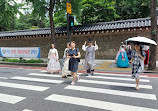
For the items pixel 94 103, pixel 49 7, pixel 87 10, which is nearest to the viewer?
pixel 94 103

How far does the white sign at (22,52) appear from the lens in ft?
36.6

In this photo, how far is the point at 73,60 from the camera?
17.2 feet

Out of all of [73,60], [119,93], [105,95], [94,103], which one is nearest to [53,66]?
[73,60]

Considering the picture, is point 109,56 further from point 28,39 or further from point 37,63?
point 28,39

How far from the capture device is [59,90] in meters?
4.51

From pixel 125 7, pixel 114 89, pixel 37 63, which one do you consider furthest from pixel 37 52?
pixel 125 7

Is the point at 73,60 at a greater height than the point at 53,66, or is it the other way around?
the point at 73,60

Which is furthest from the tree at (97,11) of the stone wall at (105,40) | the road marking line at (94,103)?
the road marking line at (94,103)

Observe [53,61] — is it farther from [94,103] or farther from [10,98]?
[94,103]

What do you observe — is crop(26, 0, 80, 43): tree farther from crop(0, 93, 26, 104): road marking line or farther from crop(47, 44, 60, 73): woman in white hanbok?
crop(0, 93, 26, 104): road marking line

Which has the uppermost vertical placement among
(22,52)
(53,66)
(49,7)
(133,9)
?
(133,9)

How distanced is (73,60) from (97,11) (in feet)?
46.6

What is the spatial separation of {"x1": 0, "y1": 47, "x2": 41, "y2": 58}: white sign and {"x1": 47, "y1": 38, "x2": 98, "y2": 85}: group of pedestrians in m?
4.14

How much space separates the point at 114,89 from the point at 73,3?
992 cm
